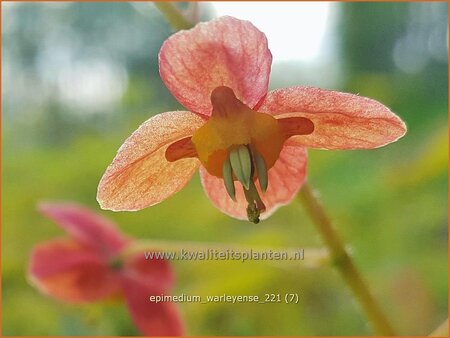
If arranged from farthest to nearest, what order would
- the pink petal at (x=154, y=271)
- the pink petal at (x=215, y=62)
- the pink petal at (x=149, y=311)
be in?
1. the pink petal at (x=154, y=271)
2. the pink petal at (x=149, y=311)
3. the pink petal at (x=215, y=62)

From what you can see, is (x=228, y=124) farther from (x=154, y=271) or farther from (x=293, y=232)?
(x=293, y=232)

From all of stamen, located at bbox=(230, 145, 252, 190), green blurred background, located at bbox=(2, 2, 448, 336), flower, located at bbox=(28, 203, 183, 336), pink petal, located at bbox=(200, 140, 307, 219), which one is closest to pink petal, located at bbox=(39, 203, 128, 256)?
flower, located at bbox=(28, 203, 183, 336)

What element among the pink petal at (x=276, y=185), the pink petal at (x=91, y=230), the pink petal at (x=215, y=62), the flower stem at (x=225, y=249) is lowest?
the pink petal at (x=91, y=230)

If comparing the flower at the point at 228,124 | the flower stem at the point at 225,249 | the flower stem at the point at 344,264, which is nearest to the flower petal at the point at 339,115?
the flower at the point at 228,124

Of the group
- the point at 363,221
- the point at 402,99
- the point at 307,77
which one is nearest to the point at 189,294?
the point at 363,221

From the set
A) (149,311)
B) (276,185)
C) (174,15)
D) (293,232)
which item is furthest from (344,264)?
(293,232)

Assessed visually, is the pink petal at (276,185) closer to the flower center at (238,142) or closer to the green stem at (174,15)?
the flower center at (238,142)

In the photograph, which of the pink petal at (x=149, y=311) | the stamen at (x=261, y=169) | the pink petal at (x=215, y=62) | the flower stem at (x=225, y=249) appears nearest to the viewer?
the pink petal at (x=215, y=62)

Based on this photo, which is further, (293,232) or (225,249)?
(293,232)
